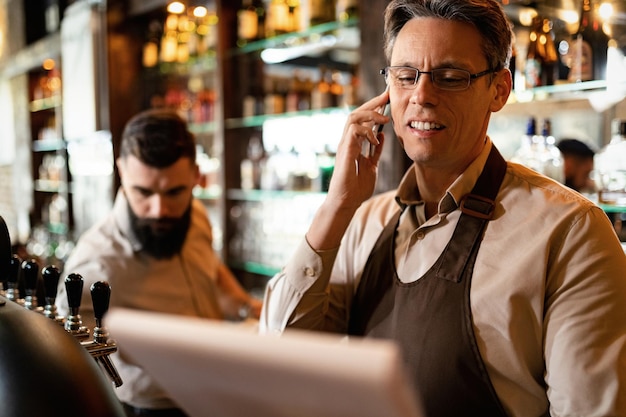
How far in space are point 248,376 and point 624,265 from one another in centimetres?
81

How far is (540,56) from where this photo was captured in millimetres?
2105

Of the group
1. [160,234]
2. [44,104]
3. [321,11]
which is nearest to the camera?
[160,234]

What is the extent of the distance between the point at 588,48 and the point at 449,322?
4.01 ft

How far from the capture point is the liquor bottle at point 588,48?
194cm

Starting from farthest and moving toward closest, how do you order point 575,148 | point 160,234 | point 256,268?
point 256,268 < point 575,148 < point 160,234

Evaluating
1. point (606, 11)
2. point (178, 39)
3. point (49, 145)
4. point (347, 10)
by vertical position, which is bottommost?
point (49, 145)

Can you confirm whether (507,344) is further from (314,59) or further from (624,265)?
(314,59)

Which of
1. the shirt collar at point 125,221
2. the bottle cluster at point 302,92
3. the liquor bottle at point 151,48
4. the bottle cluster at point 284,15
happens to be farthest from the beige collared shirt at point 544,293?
the liquor bottle at point 151,48

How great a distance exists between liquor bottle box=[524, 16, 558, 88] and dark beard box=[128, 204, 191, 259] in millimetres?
1298

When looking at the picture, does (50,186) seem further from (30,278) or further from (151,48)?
(30,278)

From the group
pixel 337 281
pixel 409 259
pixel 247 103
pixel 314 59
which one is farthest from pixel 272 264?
pixel 409 259

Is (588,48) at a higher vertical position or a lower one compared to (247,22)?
lower

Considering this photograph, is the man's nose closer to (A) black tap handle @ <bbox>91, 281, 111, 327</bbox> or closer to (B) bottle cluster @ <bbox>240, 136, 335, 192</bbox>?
(A) black tap handle @ <bbox>91, 281, 111, 327</bbox>

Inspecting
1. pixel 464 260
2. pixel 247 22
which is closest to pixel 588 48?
pixel 464 260
